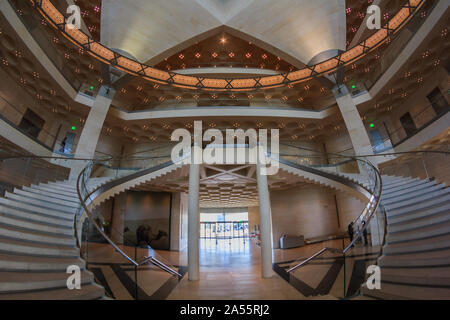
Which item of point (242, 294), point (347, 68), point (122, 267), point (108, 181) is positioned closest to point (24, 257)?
point (122, 267)

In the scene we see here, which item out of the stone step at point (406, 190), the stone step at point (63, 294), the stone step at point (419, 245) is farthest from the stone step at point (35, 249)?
the stone step at point (406, 190)

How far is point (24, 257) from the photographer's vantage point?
3.83 metres

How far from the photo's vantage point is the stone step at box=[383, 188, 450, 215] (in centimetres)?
525

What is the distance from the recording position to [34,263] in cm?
354

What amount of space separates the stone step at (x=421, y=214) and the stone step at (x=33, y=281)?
6561 mm

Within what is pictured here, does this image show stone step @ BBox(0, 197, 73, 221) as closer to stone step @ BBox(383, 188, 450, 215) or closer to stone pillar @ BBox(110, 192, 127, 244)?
stone step @ BBox(383, 188, 450, 215)

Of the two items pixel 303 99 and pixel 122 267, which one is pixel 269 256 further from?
pixel 303 99

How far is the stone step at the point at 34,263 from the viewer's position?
341 cm

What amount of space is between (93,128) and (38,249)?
10444 millimetres

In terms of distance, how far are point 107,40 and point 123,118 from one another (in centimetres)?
510

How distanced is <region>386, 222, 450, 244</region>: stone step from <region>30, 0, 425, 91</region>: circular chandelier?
36.5 ft

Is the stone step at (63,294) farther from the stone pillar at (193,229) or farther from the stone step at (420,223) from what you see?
the stone step at (420,223)

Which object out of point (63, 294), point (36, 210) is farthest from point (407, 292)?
point (36, 210)

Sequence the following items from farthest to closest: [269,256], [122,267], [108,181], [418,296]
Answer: [108,181]
[269,256]
[122,267]
[418,296]
